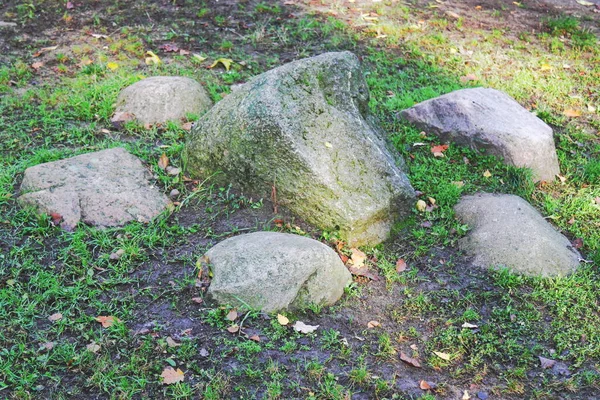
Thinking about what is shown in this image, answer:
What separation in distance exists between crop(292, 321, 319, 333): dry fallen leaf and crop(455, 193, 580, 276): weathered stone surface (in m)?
1.35

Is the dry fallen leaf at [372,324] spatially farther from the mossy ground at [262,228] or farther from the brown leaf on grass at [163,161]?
the brown leaf on grass at [163,161]

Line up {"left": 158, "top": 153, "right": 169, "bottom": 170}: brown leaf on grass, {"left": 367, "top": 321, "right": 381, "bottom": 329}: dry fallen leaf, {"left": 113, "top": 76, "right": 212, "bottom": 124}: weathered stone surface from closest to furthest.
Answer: {"left": 367, "top": 321, "right": 381, "bottom": 329}: dry fallen leaf, {"left": 158, "top": 153, "right": 169, "bottom": 170}: brown leaf on grass, {"left": 113, "top": 76, "right": 212, "bottom": 124}: weathered stone surface

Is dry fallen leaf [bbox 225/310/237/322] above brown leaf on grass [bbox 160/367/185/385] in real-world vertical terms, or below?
above

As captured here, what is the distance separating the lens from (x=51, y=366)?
3225mm

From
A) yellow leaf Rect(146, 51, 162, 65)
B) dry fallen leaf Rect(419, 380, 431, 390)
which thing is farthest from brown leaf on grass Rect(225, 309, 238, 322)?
yellow leaf Rect(146, 51, 162, 65)

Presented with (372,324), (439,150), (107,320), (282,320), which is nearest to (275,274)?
(282,320)

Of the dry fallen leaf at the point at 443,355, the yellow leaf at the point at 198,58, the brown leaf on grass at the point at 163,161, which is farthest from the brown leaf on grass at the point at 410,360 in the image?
the yellow leaf at the point at 198,58

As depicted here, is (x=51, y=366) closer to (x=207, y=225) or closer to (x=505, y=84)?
(x=207, y=225)

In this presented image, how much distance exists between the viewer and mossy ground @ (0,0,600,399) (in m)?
3.29

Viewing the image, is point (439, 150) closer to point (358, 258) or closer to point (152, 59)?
point (358, 258)

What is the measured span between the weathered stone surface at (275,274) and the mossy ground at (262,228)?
106 millimetres

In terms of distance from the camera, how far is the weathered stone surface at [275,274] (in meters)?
3.59

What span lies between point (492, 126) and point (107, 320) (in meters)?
3.42

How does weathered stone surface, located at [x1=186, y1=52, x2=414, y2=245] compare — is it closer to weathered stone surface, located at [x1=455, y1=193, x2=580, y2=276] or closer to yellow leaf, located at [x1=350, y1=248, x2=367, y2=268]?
yellow leaf, located at [x1=350, y1=248, x2=367, y2=268]
